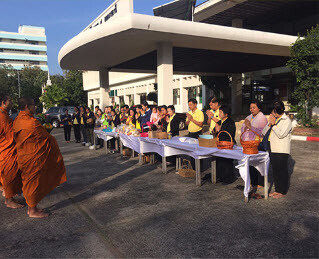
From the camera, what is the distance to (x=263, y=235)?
10.9 ft

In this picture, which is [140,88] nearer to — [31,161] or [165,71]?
[165,71]

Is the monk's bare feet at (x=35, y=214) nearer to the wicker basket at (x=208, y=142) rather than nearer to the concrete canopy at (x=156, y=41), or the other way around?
the wicker basket at (x=208, y=142)

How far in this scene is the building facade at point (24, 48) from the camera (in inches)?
3369

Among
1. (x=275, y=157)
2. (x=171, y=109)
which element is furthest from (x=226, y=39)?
(x=275, y=157)

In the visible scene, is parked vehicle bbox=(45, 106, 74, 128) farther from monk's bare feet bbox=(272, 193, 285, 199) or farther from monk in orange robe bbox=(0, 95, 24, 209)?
monk's bare feet bbox=(272, 193, 285, 199)

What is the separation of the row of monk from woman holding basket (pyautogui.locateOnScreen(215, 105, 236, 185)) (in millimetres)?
3032

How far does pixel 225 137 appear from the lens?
16.7ft

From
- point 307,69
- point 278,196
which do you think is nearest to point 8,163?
point 278,196

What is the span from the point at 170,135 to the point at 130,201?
2.51 meters

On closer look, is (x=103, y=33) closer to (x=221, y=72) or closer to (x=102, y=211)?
(x=102, y=211)

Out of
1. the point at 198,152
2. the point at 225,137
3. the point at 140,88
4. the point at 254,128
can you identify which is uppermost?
the point at 140,88

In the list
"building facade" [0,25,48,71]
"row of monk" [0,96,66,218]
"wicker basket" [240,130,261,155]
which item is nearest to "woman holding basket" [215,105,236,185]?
"wicker basket" [240,130,261,155]

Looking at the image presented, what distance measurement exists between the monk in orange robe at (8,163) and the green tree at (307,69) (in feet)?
A: 38.1

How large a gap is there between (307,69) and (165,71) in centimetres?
640
